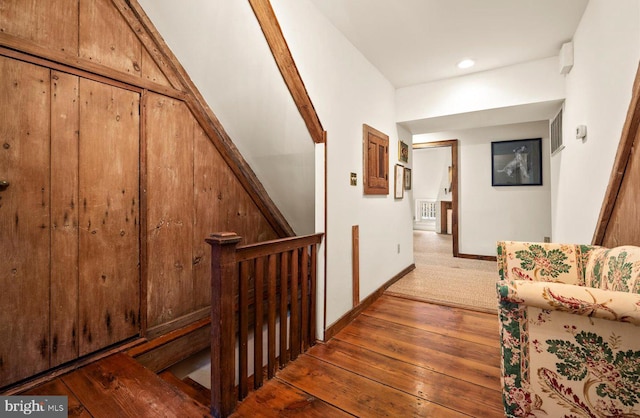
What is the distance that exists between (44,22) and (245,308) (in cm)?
170

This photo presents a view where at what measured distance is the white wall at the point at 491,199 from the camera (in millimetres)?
4332

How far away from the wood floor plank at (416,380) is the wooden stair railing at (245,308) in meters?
0.25

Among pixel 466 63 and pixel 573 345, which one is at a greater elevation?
pixel 466 63

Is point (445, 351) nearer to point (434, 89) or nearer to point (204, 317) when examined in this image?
point (204, 317)

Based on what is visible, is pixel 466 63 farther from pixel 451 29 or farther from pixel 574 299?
pixel 574 299

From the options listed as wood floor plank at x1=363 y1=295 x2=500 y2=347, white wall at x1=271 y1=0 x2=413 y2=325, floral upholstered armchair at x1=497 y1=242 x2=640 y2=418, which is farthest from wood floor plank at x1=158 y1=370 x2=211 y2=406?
floral upholstered armchair at x1=497 y1=242 x2=640 y2=418

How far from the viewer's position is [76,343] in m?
1.50

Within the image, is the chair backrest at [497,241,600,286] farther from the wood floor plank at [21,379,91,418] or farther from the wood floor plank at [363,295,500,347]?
the wood floor plank at [21,379,91,418]

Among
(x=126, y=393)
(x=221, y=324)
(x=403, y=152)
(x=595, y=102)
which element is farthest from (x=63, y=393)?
(x=403, y=152)

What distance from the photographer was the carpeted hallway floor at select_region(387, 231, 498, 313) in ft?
9.50

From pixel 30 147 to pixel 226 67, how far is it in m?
1.22

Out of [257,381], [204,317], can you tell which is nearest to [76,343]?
[204,317]

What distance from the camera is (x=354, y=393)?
1.55 metres

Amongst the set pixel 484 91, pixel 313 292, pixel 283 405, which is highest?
pixel 484 91
